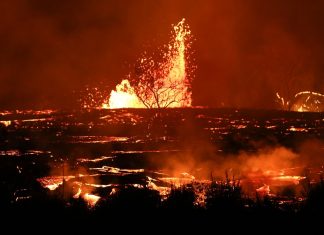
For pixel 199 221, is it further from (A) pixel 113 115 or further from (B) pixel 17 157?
(A) pixel 113 115

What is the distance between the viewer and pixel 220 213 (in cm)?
956

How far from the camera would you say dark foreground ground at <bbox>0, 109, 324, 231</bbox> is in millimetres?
9383

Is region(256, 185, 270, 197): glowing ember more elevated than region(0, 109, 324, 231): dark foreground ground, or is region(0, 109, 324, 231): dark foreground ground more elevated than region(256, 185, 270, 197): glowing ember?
region(0, 109, 324, 231): dark foreground ground

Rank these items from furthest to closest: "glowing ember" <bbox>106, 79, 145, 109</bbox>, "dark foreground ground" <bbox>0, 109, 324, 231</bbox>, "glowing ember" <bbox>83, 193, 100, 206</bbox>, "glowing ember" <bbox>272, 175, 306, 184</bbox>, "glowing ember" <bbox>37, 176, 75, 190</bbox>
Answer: "glowing ember" <bbox>106, 79, 145, 109</bbox> → "glowing ember" <bbox>272, 175, 306, 184</bbox> → "glowing ember" <bbox>37, 176, 75, 190</bbox> → "glowing ember" <bbox>83, 193, 100, 206</bbox> → "dark foreground ground" <bbox>0, 109, 324, 231</bbox>

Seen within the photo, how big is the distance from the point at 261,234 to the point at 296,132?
11524 mm

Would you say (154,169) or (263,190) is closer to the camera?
(263,190)

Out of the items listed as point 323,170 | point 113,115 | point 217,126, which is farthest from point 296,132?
point 113,115

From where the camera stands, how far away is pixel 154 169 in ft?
49.6

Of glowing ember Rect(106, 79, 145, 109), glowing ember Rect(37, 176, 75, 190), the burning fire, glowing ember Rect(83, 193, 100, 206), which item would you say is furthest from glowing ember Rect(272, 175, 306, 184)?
the burning fire

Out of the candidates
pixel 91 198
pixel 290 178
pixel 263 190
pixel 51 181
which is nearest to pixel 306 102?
pixel 290 178

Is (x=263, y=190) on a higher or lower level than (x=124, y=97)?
lower

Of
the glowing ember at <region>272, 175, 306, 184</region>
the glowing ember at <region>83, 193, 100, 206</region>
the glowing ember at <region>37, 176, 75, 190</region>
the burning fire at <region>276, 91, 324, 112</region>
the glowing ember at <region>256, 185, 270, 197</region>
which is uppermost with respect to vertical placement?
the burning fire at <region>276, 91, 324, 112</region>

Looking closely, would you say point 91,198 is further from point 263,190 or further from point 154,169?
point 263,190

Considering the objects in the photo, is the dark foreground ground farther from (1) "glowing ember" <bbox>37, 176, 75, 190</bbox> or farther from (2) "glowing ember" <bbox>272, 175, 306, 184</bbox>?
(2) "glowing ember" <bbox>272, 175, 306, 184</bbox>
